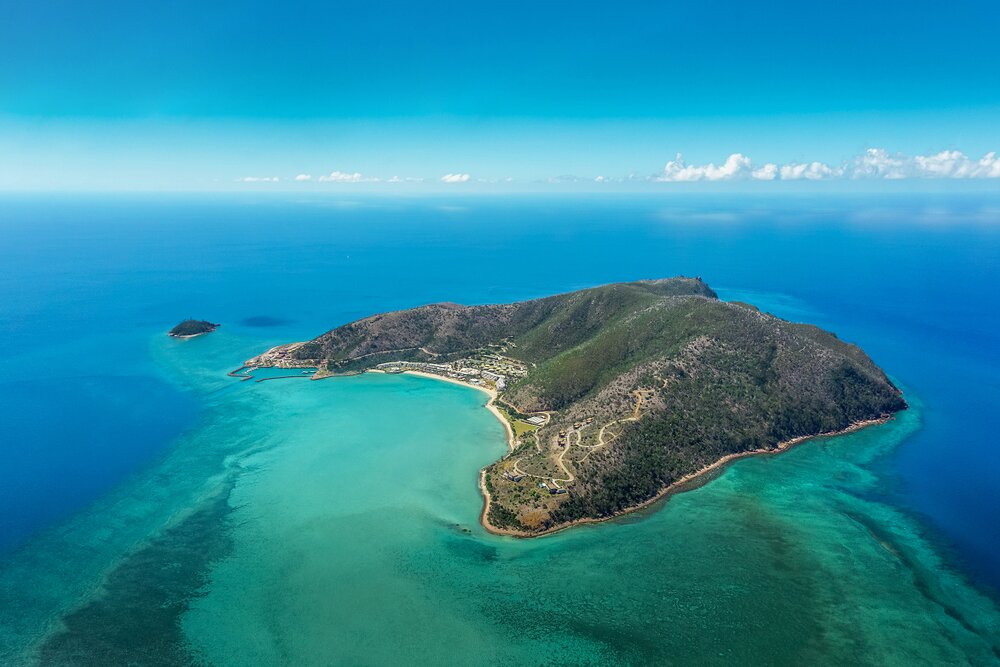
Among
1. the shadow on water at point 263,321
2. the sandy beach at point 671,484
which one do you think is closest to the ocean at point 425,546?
the sandy beach at point 671,484

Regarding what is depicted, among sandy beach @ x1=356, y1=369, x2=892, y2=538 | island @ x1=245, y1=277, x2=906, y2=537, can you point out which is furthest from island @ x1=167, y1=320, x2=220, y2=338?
sandy beach @ x1=356, y1=369, x2=892, y2=538

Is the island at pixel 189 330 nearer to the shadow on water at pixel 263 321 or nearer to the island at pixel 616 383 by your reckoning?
the shadow on water at pixel 263 321

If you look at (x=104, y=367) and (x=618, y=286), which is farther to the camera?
(x=618, y=286)

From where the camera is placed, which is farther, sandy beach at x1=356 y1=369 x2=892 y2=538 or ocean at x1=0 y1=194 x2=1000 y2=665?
sandy beach at x1=356 y1=369 x2=892 y2=538

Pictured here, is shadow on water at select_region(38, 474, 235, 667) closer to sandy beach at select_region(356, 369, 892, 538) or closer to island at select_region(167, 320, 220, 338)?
sandy beach at select_region(356, 369, 892, 538)

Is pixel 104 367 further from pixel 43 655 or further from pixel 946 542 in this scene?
pixel 946 542

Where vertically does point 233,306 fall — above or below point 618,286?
below

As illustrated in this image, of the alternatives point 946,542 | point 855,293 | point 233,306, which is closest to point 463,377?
point 946,542

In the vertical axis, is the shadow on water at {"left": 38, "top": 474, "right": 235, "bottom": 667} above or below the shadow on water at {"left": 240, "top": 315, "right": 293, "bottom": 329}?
below
